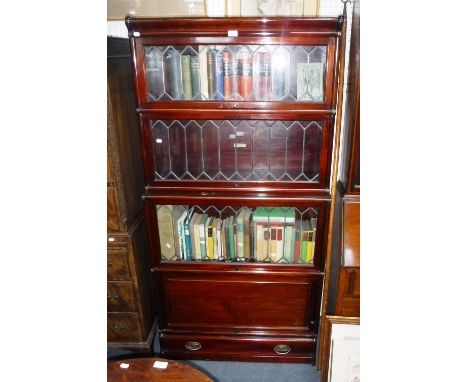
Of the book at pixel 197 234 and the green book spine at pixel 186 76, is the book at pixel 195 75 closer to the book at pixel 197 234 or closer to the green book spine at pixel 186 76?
the green book spine at pixel 186 76

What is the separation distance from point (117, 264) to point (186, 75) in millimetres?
1023

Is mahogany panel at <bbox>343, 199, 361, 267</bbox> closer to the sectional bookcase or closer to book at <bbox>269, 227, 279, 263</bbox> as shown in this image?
the sectional bookcase

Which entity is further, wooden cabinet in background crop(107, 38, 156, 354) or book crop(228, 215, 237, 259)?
book crop(228, 215, 237, 259)

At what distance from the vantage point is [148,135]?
175cm

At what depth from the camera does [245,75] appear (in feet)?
5.61

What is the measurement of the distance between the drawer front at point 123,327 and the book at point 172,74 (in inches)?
47.7


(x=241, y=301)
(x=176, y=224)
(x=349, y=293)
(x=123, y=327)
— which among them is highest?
(x=176, y=224)

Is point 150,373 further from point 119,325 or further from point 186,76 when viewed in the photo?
point 186,76

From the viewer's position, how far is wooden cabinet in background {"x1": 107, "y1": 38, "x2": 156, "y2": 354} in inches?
66.8

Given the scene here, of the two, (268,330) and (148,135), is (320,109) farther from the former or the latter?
(268,330)

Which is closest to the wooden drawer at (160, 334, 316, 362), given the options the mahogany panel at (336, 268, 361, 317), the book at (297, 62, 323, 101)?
the mahogany panel at (336, 268, 361, 317)

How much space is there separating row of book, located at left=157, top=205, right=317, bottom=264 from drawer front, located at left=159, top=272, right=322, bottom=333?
0.12 meters

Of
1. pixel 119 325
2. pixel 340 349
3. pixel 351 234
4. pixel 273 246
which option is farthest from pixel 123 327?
pixel 351 234
